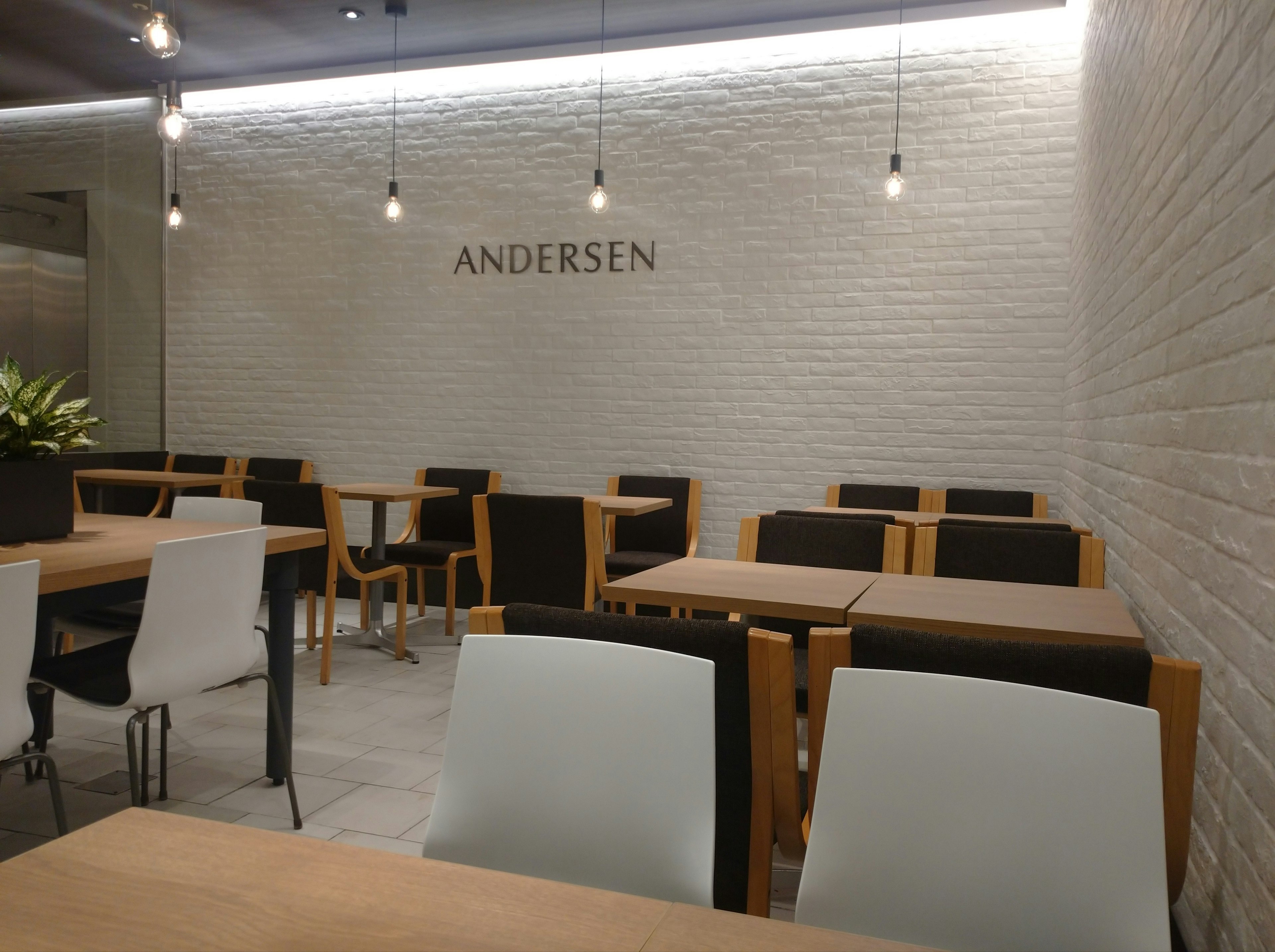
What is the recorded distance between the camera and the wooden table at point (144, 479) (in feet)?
18.5

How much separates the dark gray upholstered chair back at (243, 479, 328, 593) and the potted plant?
1694 mm

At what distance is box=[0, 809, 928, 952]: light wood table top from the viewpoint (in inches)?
31.5

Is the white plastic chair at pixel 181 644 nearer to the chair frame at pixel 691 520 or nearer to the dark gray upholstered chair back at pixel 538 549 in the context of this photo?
the dark gray upholstered chair back at pixel 538 549

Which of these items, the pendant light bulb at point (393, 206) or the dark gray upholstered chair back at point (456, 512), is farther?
the dark gray upholstered chair back at point (456, 512)

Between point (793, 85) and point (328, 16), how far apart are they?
2.83 metres

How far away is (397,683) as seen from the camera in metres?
4.39

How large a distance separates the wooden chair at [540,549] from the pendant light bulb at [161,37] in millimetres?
2084

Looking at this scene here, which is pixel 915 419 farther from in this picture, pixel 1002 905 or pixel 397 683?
pixel 1002 905

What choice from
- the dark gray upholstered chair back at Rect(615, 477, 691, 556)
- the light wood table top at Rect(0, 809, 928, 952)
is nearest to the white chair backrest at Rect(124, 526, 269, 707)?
the light wood table top at Rect(0, 809, 928, 952)

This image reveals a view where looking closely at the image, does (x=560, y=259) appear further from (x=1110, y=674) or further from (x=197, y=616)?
(x=1110, y=674)

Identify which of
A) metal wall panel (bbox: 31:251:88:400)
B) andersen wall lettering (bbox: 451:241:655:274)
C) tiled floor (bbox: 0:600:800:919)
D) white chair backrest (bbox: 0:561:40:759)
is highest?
andersen wall lettering (bbox: 451:241:655:274)

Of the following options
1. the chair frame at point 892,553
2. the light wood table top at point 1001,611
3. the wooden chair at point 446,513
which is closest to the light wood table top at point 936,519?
the chair frame at point 892,553

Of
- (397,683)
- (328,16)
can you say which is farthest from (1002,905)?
(328,16)

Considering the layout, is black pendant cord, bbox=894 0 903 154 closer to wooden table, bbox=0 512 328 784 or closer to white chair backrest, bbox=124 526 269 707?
wooden table, bbox=0 512 328 784
